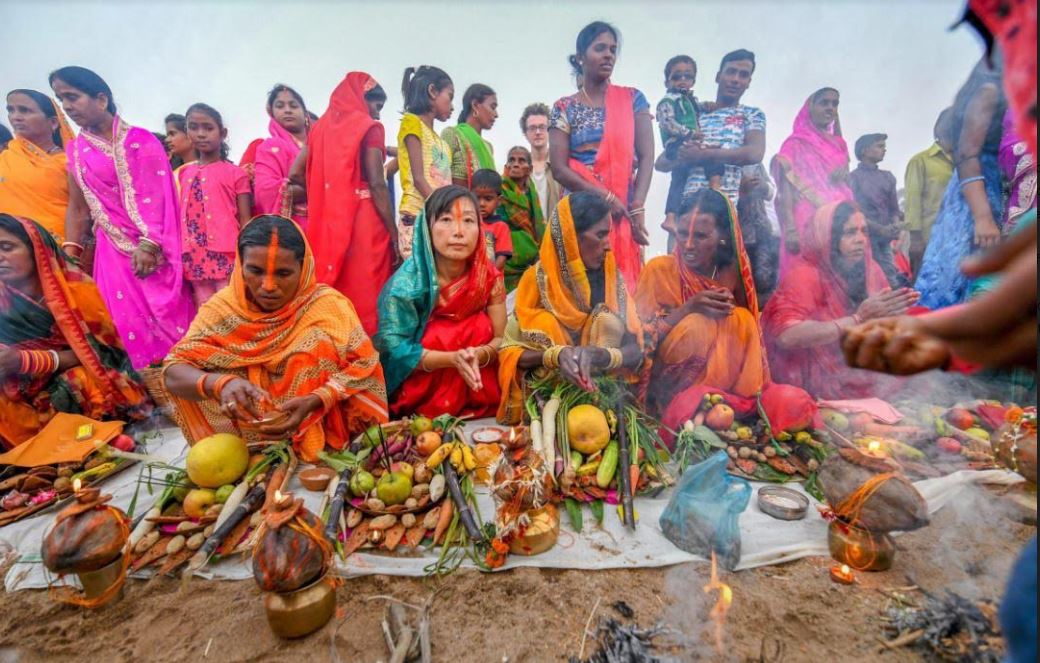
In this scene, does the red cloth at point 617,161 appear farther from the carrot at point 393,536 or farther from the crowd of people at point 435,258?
the carrot at point 393,536

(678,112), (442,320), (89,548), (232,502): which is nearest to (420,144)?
(442,320)

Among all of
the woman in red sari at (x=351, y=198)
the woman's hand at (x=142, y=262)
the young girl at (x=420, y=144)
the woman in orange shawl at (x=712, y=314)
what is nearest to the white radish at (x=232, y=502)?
the woman in red sari at (x=351, y=198)

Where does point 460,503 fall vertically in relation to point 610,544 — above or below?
above

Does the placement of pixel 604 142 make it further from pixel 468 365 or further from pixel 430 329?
pixel 468 365

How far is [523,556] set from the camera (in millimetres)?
2141

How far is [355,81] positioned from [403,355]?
2831 mm

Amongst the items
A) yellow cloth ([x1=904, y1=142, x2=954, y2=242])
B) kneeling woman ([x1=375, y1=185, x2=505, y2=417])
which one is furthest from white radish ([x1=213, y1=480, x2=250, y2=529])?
yellow cloth ([x1=904, y1=142, x2=954, y2=242])

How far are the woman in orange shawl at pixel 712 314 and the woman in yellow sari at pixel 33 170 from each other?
557cm

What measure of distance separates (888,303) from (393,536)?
355 cm

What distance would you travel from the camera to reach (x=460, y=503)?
227 centimetres

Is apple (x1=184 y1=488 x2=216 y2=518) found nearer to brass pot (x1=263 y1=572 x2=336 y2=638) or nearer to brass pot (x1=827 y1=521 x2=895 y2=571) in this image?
brass pot (x1=263 y1=572 x2=336 y2=638)

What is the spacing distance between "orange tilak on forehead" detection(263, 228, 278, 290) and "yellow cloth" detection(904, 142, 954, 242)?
6596 mm

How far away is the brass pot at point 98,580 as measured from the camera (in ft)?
6.14

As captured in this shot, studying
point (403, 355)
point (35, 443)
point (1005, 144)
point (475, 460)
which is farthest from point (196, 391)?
point (1005, 144)
